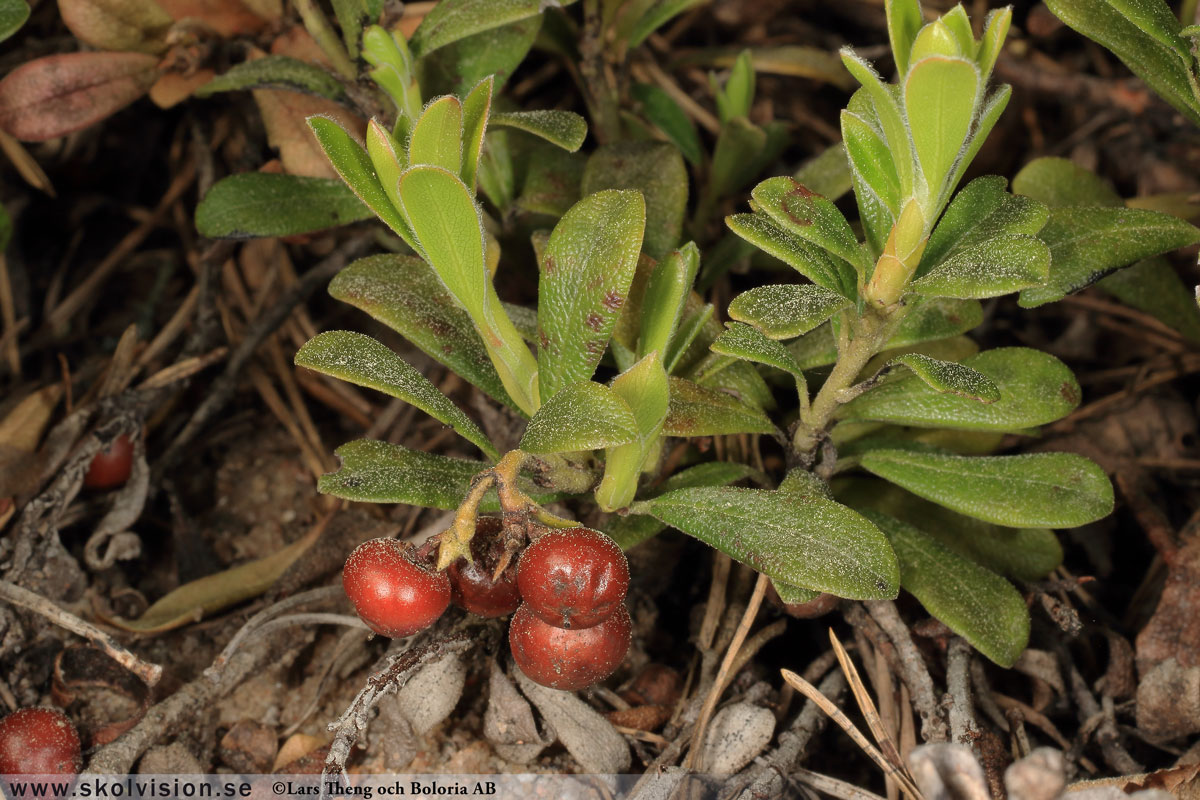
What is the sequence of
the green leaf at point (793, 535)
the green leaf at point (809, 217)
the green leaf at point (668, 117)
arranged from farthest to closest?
the green leaf at point (668, 117) < the green leaf at point (809, 217) < the green leaf at point (793, 535)

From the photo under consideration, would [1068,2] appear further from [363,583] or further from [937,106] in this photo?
[363,583]

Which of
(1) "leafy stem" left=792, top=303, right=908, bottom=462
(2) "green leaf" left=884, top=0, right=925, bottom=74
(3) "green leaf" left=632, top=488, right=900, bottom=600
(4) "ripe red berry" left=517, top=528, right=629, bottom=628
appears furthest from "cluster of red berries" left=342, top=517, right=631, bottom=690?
(2) "green leaf" left=884, top=0, right=925, bottom=74

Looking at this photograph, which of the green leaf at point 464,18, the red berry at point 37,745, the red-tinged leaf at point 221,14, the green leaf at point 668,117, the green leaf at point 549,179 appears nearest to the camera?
the red berry at point 37,745

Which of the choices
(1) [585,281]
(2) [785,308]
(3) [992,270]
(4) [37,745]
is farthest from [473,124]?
(4) [37,745]

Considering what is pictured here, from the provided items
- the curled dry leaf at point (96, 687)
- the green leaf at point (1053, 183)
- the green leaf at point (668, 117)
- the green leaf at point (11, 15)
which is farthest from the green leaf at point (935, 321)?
the green leaf at point (11, 15)

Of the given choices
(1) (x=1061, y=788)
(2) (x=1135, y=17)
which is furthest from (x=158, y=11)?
(1) (x=1061, y=788)

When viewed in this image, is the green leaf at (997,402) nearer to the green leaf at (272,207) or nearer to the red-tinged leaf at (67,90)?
the green leaf at (272,207)

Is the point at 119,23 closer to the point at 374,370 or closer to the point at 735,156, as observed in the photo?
the point at 374,370

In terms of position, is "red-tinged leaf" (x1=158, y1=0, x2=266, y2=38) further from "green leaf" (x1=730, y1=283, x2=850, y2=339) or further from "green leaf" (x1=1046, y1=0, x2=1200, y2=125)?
"green leaf" (x1=1046, y1=0, x2=1200, y2=125)
